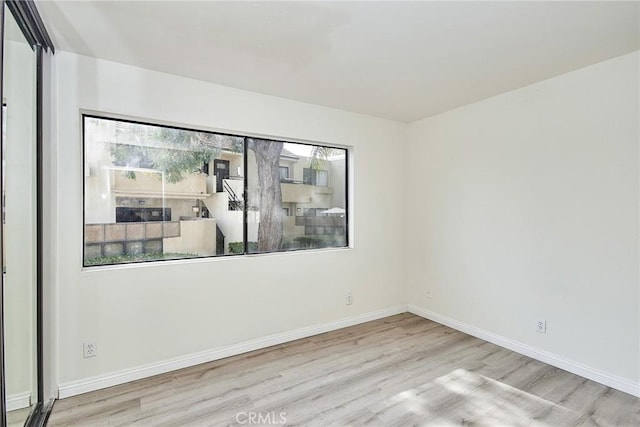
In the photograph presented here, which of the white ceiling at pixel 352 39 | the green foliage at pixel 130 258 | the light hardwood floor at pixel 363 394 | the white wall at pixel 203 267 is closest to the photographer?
the white ceiling at pixel 352 39

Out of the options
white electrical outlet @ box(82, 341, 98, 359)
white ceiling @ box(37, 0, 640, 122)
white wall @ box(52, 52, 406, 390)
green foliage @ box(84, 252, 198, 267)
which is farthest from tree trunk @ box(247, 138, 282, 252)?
white electrical outlet @ box(82, 341, 98, 359)

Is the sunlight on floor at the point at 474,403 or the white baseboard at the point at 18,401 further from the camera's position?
the sunlight on floor at the point at 474,403

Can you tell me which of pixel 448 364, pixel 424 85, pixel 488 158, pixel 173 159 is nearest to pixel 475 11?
pixel 424 85

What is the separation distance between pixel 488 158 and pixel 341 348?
95.7 inches

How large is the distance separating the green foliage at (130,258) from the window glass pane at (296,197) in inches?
27.4

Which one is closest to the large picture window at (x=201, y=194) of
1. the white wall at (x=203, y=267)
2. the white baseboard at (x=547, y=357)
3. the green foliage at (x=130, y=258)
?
the green foliage at (x=130, y=258)

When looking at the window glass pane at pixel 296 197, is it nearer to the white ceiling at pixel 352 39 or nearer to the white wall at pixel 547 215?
the white ceiling at pixel 352 39

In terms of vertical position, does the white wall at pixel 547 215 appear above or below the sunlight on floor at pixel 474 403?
above

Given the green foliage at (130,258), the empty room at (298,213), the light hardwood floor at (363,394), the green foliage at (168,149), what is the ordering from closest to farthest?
the empty room at (298,213) → the light hardwood floor at (363,394) → the green foliage at (130,258) → the green foliage at (168,149)

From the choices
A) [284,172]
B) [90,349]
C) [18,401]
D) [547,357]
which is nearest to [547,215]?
[547,357]

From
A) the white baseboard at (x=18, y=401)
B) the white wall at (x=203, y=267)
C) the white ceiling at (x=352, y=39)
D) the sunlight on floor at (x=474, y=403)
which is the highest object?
the white ceiling at (x=352, y=39)

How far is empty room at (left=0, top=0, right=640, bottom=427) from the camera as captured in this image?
79.5 inches

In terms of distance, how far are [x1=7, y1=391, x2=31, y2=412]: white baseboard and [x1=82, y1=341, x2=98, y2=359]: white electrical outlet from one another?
0.41 metres

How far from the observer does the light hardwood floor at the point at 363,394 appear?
2127 millimetres
